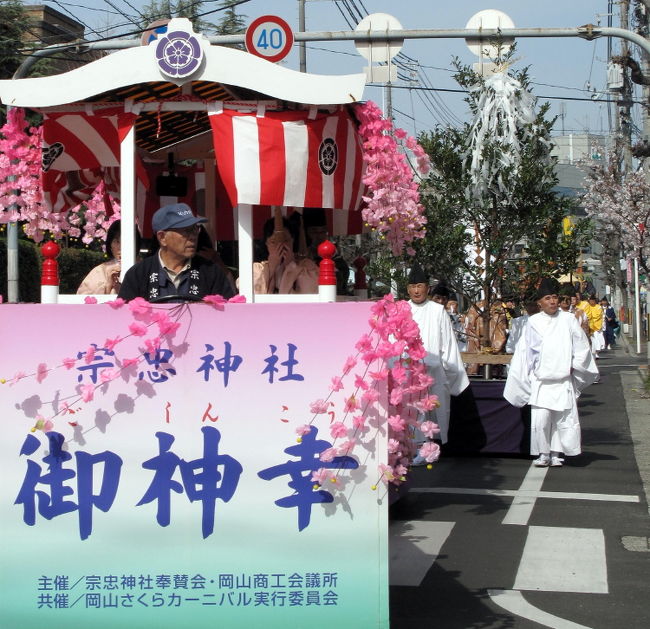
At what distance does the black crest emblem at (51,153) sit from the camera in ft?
22.1

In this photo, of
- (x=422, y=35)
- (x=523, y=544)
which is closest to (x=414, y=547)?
(x=523, y=544)

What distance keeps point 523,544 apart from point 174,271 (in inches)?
141

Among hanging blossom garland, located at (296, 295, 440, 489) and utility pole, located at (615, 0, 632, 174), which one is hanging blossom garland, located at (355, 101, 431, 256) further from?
utility pole, located at (615, 0, 632, 174)

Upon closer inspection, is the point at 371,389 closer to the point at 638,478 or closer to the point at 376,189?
the point at 376,189

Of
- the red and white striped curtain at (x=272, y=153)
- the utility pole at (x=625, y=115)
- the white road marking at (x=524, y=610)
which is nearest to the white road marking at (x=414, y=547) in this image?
the white road marking at (x=524, y=610)

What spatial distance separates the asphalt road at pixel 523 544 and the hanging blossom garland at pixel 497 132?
10.0ft

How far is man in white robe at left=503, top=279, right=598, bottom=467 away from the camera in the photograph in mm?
11609

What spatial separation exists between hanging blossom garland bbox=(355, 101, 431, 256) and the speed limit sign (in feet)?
6.43

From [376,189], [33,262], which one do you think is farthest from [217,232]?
[33,262]

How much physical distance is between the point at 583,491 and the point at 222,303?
6.23 metres

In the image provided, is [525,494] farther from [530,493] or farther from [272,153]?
[272,153]

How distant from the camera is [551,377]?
1159cm

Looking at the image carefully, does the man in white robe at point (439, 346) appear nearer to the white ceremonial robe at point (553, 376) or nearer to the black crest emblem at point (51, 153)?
the white ceremonial robe at point (553, 376)

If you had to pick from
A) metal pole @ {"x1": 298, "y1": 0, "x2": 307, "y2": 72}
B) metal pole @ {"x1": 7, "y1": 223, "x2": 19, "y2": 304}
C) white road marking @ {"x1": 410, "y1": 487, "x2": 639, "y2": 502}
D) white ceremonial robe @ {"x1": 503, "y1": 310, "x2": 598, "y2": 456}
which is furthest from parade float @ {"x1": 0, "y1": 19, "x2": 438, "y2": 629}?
metal pole @ {"x1": 298, "y1": 0, "x2": 307, "y2": 72}
